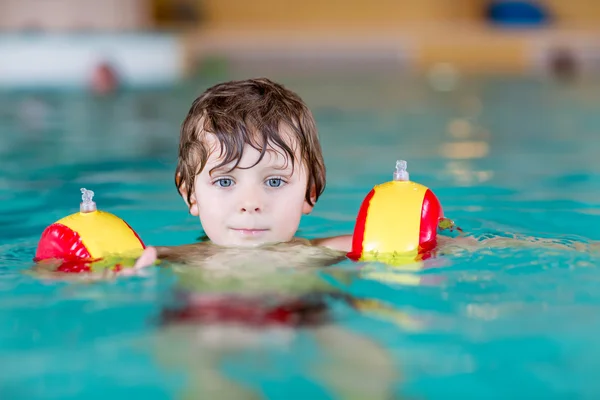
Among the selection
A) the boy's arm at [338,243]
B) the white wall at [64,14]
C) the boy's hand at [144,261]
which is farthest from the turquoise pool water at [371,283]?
the white wall at [64,14]

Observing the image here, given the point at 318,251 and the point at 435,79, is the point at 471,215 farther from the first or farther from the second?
the point at 435,79

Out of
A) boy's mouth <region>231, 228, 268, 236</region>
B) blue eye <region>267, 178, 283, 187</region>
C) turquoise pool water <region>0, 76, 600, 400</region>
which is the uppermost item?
blue eye <region>267, 178, 283, 187</region>

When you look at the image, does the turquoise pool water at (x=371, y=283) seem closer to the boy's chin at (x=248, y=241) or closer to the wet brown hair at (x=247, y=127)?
the boy's chin at (x=248, y=241)

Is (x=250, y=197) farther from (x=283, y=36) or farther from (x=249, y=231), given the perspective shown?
(x=283, y=36)

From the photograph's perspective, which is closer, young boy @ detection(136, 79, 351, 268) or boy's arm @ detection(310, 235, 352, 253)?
young boy @ detection(136, 79, 351, 268)

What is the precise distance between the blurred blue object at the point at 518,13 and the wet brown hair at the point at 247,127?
13.0 meters

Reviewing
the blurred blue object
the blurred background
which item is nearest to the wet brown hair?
the blurred background

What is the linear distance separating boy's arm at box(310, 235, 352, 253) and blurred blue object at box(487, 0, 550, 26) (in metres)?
12.9

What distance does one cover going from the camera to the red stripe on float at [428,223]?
2.71m

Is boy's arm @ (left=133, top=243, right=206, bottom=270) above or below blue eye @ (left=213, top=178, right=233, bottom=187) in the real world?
below

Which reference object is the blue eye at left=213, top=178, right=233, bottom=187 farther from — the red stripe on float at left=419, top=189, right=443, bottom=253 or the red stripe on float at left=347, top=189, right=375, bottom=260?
the red stripe on float at left=419, top=189, right=443, bottom=253

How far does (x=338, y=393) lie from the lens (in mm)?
1869

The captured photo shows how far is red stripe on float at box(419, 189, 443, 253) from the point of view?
106 inches

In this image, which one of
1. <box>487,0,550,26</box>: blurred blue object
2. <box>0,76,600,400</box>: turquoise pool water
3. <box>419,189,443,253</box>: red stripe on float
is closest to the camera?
<box>0,76,600,400</box>: turquoise pool water
